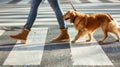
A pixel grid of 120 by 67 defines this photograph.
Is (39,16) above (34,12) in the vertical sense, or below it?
below

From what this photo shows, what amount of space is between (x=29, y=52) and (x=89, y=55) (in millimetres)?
1037

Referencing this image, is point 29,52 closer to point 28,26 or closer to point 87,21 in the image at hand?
point 28,26

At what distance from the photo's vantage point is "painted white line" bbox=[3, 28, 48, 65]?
20.2 feet

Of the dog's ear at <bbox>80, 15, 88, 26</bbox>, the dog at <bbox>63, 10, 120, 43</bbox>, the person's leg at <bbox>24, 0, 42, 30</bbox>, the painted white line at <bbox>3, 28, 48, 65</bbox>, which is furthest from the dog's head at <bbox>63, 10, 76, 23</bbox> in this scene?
the painted white line at <bbox>3, 28, 48, 65</bbox>

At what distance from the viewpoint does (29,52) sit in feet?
22.6

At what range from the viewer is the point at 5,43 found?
7684 mm

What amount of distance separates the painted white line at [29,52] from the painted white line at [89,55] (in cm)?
57

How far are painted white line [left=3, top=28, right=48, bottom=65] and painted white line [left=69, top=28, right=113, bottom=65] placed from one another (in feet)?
1.85

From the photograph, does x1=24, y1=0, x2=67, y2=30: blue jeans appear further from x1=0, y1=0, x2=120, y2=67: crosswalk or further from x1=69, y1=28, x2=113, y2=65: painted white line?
x1=69, y1=28, x2=113, y2=65: painted white line

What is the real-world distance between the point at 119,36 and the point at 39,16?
4795 millimetres

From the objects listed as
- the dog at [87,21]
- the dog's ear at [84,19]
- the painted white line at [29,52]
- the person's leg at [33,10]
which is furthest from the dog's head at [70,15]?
the painted white line at [29,52]

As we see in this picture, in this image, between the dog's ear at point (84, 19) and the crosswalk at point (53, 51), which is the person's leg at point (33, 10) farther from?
the dog's ear at point (84, 19)

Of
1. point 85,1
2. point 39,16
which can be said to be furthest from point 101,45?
point 85,1

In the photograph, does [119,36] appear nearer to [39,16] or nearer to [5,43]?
[5,43]
